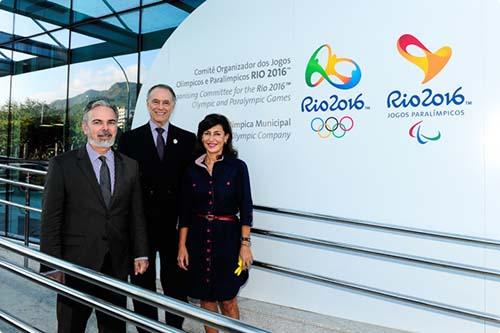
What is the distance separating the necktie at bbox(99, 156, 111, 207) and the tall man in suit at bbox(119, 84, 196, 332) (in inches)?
23.3

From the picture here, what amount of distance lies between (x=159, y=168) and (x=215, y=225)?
0.55 meters

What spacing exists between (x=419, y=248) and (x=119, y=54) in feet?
17.0

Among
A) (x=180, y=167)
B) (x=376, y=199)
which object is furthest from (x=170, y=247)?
(x=376, y=199)

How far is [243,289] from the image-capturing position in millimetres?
3656

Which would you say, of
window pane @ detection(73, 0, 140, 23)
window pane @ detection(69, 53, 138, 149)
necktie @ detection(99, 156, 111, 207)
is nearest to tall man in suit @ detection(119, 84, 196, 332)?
necktie @ detection(99, 156, 111, 207)

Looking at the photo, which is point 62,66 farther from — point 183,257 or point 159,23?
point 183,257

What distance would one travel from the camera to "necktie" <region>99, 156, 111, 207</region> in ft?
6.83

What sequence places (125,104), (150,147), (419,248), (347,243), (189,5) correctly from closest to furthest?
(150,147)
(419,248)
(347,243)
(189,5)
(125,104)

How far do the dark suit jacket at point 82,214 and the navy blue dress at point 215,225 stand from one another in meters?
0.45

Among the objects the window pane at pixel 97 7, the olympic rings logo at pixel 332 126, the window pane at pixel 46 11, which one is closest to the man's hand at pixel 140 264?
the olympic rings logo at pixel 332 126

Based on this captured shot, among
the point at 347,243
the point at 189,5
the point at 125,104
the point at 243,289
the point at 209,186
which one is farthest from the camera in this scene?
the point at 125,104

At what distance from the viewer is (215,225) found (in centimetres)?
248

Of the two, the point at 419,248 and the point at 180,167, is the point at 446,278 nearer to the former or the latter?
the point at 419,248

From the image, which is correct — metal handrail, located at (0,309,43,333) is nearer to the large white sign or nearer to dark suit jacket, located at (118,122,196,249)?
dark suit jacket, located at (118,122,196,249)
